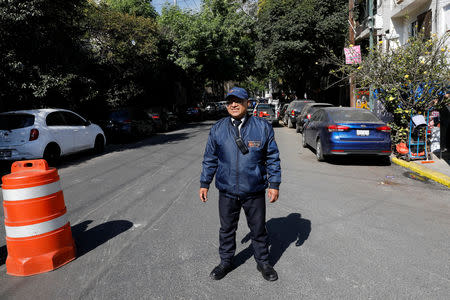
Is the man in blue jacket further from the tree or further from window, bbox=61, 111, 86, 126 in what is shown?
the tree

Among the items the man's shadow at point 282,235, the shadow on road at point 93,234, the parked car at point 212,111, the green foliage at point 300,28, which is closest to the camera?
the man's shadow at point 282,235

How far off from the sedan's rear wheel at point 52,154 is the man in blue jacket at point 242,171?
766cm

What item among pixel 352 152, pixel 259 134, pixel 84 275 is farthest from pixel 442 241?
pixel 352 152

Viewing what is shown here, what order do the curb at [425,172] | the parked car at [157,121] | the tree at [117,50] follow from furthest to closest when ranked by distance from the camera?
the parked car at [157,121] → the tree at [117,50] → the curb at [425,172]

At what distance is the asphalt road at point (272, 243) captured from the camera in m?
3.24

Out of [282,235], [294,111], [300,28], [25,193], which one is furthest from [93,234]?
[300,28]

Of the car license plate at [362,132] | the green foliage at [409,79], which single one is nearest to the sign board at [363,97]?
the green foliage at [409,79]

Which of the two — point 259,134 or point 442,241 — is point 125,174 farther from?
point 442,241

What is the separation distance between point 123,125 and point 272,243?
12.5 metres

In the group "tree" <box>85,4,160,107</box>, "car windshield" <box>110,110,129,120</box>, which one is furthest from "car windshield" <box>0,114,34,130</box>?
"tree" <box>85,4,160,107</box>

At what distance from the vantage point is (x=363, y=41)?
26609 mm

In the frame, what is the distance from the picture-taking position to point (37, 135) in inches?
368

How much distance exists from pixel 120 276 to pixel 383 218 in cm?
369

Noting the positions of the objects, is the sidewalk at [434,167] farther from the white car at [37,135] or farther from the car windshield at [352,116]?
the white car at [37,135]
